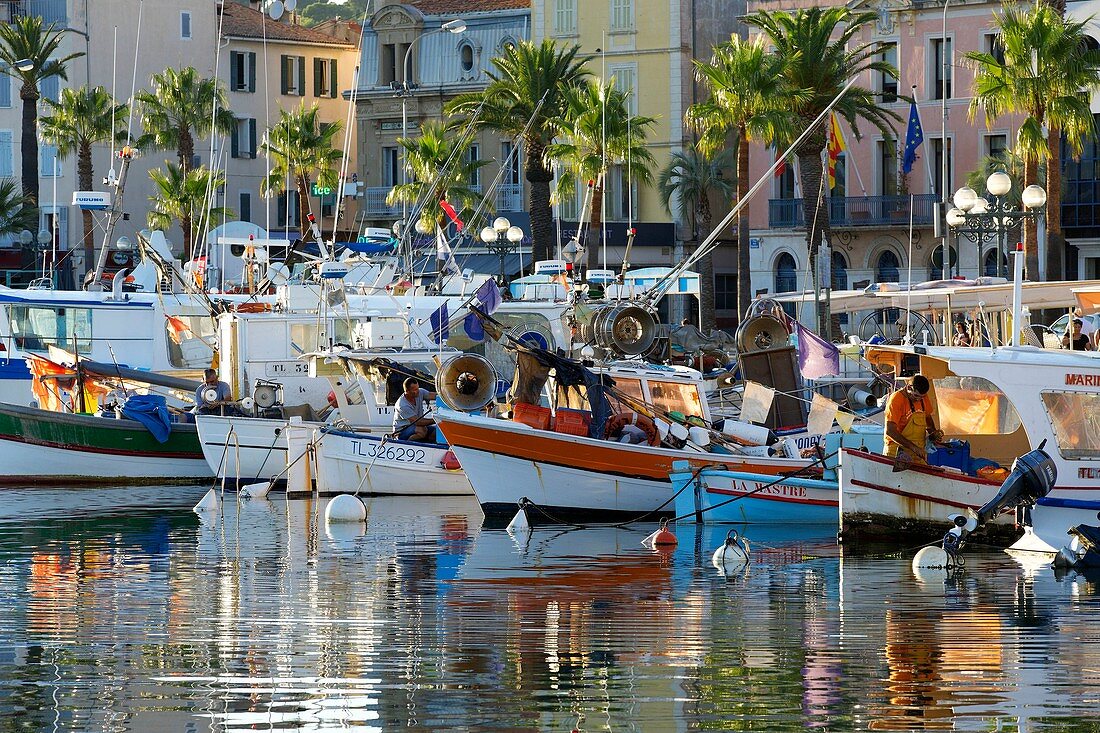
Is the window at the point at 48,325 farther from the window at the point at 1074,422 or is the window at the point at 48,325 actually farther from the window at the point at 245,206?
the window at the point at 245,206

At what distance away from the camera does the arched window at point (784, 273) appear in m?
62.0

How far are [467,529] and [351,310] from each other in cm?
864

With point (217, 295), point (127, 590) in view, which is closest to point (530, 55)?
point (217, 295)

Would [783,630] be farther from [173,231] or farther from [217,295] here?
[173,231]

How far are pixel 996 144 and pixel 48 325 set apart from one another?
32980 millimetres

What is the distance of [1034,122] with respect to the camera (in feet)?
150

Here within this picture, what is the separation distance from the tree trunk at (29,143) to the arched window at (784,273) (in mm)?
26673

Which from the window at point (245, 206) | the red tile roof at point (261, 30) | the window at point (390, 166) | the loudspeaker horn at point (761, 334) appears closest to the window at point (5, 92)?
the red tile roof at point (261, 30)

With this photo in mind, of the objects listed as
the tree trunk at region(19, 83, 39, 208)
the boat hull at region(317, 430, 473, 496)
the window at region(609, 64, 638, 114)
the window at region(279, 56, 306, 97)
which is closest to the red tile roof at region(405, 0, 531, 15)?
the window at region(279, 56, 306, 97)

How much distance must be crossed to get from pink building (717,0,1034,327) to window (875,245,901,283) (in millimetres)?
31

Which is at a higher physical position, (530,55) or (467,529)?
(530,55)

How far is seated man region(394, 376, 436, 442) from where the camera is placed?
95.2 feet

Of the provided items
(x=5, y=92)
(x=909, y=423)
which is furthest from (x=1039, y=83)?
(x=5, y=92)

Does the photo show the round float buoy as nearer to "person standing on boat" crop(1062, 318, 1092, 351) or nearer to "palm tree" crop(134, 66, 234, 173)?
"person standing on boat" crop(1062, 318, 1092, 351)
